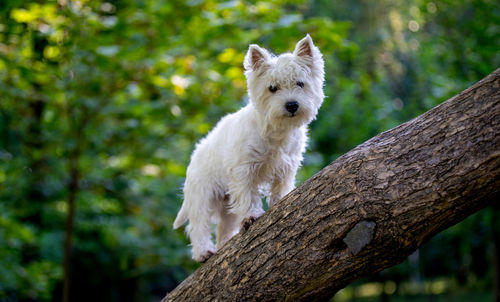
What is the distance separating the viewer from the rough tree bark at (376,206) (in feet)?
8.36

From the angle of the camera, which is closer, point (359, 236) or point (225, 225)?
point (359, 236)

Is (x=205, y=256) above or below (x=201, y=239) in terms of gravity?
below

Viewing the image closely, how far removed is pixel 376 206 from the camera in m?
2.81

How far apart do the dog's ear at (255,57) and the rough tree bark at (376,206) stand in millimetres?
1161

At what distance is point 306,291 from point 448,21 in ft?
23.6

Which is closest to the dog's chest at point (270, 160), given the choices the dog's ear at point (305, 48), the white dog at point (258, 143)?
the white dog at point (258, 143)

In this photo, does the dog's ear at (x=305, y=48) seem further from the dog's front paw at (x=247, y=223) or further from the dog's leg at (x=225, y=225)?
the dog's leg at (x=225, y=225)

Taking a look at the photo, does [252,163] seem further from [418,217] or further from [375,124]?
[375,124]

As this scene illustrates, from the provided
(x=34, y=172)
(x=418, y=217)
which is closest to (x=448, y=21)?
(x=418, y=217)

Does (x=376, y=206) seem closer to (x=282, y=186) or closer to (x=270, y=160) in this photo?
(x=270, y=160)

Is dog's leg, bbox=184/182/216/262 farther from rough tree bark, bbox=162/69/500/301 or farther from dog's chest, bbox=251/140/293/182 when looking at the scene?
rough tree bark, bbox=162/69/500/301

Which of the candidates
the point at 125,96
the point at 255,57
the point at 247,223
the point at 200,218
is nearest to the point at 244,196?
the point at 247,223

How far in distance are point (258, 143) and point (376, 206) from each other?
133cm

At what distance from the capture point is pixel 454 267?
23328mm
